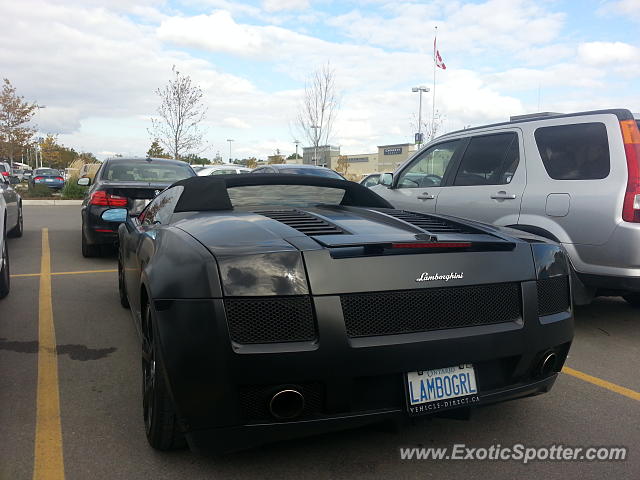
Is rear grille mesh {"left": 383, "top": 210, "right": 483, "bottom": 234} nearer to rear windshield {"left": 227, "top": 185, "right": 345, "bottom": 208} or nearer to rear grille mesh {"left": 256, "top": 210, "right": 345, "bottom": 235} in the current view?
rear grille mesh {"left": 256, "top": 210, "right": 345, "bottom": 235}

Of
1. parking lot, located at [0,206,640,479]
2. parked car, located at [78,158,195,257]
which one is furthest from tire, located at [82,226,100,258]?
parking lot, located at [0,206,640,479]

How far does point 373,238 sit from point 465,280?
448mm

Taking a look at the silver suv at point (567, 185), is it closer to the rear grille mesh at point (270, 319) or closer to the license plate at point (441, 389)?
the license plate at point (441, 389)

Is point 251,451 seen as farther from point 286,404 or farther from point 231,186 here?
point 231,186

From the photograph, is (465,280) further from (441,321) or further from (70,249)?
(70,249)

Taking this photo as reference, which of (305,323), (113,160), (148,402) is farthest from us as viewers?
(113,160)

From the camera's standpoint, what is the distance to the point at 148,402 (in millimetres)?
2754

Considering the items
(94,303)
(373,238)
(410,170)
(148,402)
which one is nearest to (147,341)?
(148,402)

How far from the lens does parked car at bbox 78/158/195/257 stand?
7473 mm

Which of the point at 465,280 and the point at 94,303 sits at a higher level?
the point at 465,280

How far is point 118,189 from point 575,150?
225 inches

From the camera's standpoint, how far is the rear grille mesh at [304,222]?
2586 millimetres

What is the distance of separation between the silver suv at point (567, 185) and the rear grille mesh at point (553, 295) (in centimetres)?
177

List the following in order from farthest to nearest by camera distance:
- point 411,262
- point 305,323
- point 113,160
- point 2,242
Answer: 1. point 113,160
2. point 2,242
3. point 411,262
4. point 305,323
